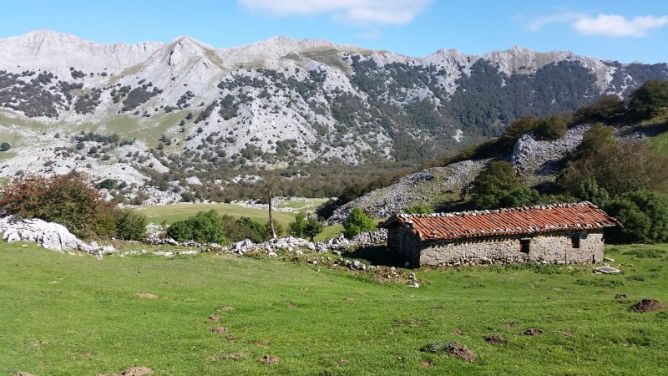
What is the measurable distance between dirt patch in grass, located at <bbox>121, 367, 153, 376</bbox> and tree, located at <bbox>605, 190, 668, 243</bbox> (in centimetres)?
4575

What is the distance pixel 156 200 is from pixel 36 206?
106085 millimetres

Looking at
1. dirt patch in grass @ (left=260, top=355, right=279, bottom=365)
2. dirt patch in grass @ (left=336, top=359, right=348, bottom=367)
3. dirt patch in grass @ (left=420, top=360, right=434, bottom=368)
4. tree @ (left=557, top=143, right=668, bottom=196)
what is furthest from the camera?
tree @ (left=557, top=143, right=668, bottom=196)

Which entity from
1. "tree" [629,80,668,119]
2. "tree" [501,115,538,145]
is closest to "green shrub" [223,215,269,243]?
"tree" [501,115,538,145]

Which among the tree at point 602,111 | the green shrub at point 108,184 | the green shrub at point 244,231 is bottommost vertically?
the green shrub at point 244,231

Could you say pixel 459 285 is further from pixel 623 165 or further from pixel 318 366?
pixel 623 165

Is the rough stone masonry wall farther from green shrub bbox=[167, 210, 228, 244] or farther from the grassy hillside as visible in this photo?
the grassy hillside

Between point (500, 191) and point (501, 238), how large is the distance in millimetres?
33623

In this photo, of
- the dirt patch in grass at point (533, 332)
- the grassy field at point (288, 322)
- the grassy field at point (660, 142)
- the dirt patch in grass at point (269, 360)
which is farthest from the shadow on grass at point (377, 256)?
the grassy field at point (660, 142)

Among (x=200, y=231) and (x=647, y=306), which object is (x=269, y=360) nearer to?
(x=647, y=306)

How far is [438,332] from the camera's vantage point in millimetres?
20266

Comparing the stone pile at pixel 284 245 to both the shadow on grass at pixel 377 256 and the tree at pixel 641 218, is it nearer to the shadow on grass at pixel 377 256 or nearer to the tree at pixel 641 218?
the shadow on grass at pixel 377 256

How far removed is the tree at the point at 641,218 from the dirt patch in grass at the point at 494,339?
117ft

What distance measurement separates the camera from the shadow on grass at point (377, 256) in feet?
133

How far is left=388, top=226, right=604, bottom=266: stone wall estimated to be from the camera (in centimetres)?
3850
